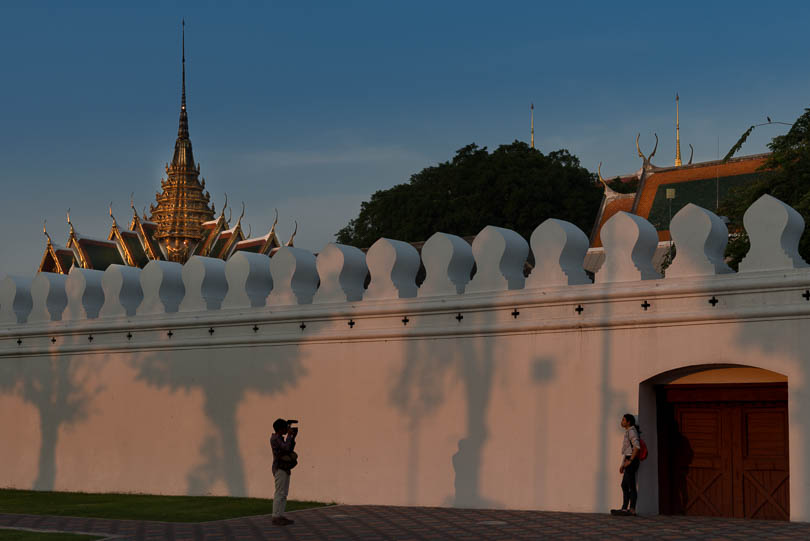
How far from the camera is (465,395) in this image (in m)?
12.6

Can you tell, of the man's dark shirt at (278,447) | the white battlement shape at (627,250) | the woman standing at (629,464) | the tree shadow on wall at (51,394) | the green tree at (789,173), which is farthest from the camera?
the green tree at (789,173)

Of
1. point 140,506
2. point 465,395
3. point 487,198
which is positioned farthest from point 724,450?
point 487,198

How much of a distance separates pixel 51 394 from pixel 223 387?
3200mm

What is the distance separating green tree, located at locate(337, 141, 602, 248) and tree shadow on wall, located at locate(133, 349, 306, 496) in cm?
2537

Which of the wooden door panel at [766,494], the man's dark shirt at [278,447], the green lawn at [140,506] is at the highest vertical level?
the man's dark shirt at [278,447]

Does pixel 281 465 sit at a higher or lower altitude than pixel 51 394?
lower

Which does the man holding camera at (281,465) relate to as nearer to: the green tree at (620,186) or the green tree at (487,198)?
the green tree at (487,198)

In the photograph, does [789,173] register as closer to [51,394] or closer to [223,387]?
[223,387]

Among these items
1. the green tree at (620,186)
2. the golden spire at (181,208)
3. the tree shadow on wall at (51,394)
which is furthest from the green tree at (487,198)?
the tree shadow on wall at (51,394)

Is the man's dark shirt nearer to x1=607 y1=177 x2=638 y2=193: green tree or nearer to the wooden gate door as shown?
the wooden gate door

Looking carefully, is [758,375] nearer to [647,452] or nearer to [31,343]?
[647,452]

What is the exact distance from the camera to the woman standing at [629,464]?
36.2ft

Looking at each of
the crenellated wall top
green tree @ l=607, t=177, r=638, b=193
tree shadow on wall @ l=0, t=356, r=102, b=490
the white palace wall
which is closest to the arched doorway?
the white palace wall

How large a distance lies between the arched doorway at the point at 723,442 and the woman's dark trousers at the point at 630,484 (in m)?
0.74
